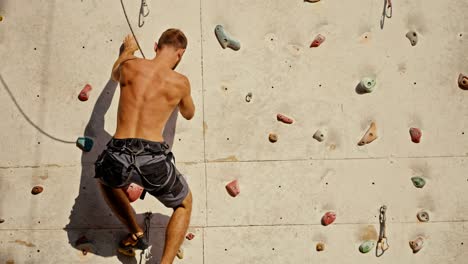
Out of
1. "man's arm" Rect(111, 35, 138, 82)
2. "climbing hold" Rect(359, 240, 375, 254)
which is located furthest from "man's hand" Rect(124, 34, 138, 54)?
"climbing hold" Rect(359, 240, 375, 254)

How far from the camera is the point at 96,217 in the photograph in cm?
341

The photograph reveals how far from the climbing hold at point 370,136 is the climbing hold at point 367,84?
20 cm

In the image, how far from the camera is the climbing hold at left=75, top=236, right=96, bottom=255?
336 cm

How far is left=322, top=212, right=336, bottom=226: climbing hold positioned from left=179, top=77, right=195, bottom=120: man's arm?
3.10 feet

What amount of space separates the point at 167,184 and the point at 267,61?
1.01m

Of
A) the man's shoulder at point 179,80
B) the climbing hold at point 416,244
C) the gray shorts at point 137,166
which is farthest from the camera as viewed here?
the climbing hold at point 416,244

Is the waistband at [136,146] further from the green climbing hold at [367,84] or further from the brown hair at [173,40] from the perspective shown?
the green climbing hold at [367,84]

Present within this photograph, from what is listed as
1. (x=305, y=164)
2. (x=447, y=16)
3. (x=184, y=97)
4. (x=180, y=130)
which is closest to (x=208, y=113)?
(x=180, y=130)

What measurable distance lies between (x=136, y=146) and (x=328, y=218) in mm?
1193

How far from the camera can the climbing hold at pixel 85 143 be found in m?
3.42

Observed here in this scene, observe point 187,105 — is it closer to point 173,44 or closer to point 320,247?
point 173,44

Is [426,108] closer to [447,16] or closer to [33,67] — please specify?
[447,16]

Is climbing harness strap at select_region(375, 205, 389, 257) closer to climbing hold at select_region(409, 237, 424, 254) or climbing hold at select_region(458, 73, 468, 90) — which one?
climbing hold at select_region(409, 237, 424, 254)

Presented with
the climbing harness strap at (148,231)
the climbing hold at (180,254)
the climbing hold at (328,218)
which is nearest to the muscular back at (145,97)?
the climbing harness strap at (148,231)
